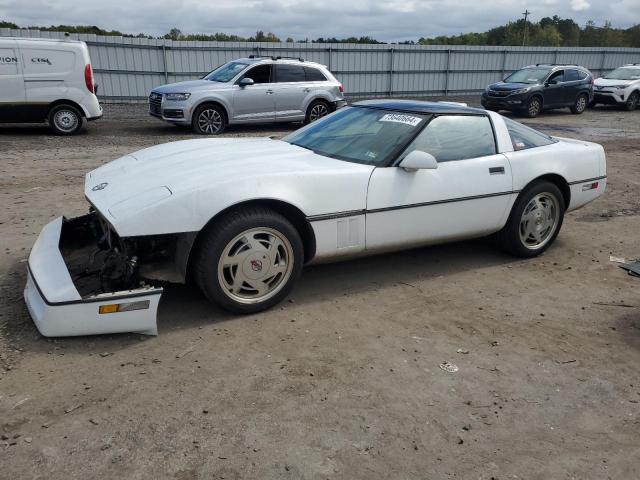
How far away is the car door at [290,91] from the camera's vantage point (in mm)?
13212

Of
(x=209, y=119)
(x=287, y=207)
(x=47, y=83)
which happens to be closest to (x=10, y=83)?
(x=47, y=83)

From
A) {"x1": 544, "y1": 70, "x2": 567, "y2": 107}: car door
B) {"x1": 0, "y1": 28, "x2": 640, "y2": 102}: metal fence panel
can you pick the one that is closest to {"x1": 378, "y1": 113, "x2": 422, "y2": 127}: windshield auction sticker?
{"x1": 0, "y1": 28, "x2": 640, "y2": 102}: metal fence panel

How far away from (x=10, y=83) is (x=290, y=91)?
5.72 metres

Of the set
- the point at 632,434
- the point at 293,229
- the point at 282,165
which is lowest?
the point at 632,434

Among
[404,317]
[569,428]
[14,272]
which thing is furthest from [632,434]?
[14,272]

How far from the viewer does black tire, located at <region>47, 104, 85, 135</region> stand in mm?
11734

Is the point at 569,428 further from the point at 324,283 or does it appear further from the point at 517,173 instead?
the point at 517,173

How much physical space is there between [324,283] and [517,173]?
76.4 inches

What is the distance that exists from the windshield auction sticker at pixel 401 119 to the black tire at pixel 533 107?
48.1 ft

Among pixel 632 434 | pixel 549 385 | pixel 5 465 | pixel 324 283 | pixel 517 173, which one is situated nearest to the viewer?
pixel 5 465

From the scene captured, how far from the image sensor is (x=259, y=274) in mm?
3906

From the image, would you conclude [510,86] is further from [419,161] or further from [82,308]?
[82,308]

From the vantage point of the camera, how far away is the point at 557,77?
1873 cm

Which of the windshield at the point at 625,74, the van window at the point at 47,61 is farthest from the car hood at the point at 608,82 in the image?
the van window at the point at 47,61
